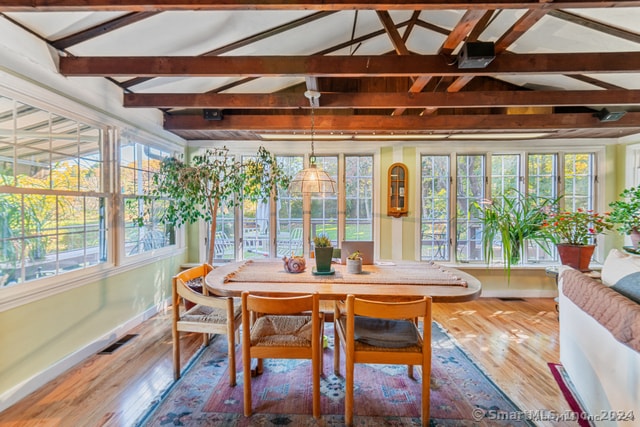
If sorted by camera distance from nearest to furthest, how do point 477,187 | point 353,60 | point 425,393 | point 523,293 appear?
point 425,393 < point 353,60 < point 523,293 < point 477,187

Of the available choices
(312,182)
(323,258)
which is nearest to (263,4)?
(312,182)

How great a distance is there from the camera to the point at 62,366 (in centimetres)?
247

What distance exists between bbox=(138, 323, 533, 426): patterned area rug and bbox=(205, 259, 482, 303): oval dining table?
707 millimetres

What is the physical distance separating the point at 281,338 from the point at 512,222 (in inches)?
145

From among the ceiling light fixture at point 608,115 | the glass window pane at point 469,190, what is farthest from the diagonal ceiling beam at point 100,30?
the ceiling light fixture at point 608,115

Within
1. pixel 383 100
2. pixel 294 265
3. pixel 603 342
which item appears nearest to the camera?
pixel 603 342

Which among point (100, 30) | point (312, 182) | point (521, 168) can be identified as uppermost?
point (100, 30)

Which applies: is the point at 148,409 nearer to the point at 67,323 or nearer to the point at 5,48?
the point at 67,323

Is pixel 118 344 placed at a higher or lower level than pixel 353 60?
lower

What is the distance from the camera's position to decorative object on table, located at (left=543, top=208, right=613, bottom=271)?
130 inches

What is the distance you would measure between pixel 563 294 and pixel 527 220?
2.08m

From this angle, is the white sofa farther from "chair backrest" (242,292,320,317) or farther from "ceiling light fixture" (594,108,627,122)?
"ceiling light fixture" (594,108,627,122)

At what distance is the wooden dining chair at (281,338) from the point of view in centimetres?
186

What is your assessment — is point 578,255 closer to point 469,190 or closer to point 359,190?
point 469,190
